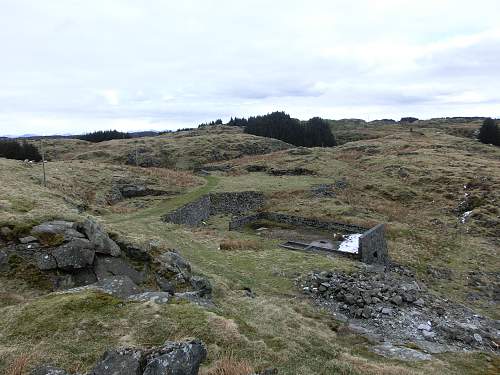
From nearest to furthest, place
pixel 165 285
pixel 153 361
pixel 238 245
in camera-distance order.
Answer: pixel 153 361, pixel 165 285, pixel 238 245

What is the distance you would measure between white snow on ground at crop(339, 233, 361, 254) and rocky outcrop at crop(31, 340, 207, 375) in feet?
73.2

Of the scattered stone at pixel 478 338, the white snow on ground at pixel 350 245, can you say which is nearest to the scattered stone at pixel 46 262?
the scattered stone at pixel 478 338

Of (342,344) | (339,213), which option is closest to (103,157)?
(339,213)

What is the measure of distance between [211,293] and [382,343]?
7.01m

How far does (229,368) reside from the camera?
8852mm

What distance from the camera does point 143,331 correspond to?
424 inches

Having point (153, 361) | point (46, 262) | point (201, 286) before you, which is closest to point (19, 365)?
point (153, 361)

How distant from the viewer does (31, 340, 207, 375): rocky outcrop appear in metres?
7.54

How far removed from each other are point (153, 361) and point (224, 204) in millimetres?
43069

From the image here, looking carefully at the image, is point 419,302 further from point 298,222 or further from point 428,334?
point 298,222

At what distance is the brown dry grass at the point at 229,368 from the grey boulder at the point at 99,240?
341 inches

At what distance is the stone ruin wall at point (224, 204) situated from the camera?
4304cm

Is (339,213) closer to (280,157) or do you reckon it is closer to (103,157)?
(280,157)

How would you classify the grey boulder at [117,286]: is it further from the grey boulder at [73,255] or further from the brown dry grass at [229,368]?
the brown dry grass at [229,368]
